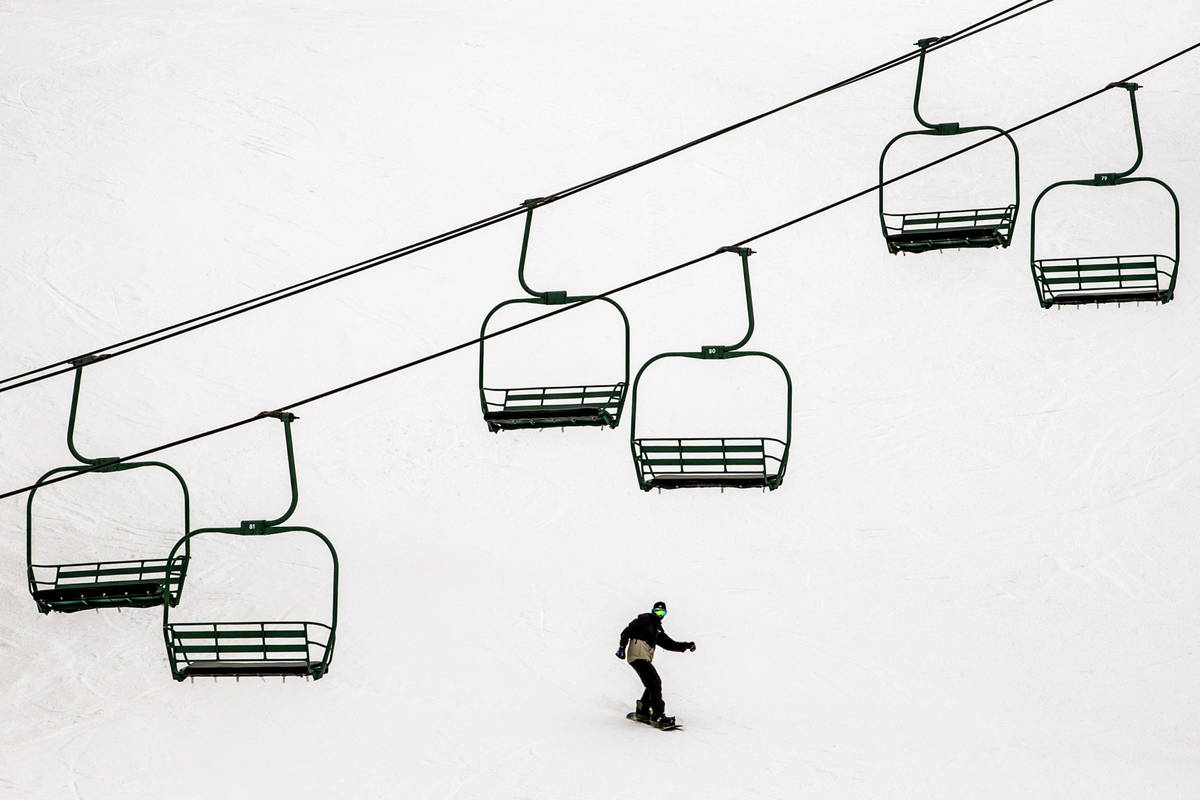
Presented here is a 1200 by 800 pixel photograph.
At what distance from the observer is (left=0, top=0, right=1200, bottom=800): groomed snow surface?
14422 millimetres

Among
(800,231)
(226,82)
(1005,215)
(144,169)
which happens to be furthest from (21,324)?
(1005,215)

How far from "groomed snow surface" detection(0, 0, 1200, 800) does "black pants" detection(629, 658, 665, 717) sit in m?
0.36

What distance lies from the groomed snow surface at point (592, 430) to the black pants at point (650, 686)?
364 mm

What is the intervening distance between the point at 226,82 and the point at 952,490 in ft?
47.0

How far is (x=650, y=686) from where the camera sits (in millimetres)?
13578

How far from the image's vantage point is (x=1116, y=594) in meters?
17.7

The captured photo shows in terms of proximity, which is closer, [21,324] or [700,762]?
[700,762]

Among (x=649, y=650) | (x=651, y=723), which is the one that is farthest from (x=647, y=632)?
(x=651, y=723)

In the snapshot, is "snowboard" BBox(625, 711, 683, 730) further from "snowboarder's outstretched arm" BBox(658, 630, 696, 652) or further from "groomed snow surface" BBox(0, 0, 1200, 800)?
"snowboarder's outstretched arm" BBox(658, 630, 696, 652)

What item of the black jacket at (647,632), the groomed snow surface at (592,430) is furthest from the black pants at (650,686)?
the groomed snow surface at (592,430)

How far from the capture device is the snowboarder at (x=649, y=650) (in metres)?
13.3

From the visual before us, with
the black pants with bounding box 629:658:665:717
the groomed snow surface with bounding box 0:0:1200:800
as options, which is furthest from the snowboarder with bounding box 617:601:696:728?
the groomed snow surface with bounding box 0:0:1200:800

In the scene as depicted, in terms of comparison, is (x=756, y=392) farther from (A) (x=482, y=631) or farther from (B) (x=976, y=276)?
(A) (x=482, y=631)

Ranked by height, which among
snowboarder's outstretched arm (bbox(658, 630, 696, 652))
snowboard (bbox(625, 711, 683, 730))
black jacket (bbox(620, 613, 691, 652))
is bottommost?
snowboard (bbox(625, 711, 683, 730))
